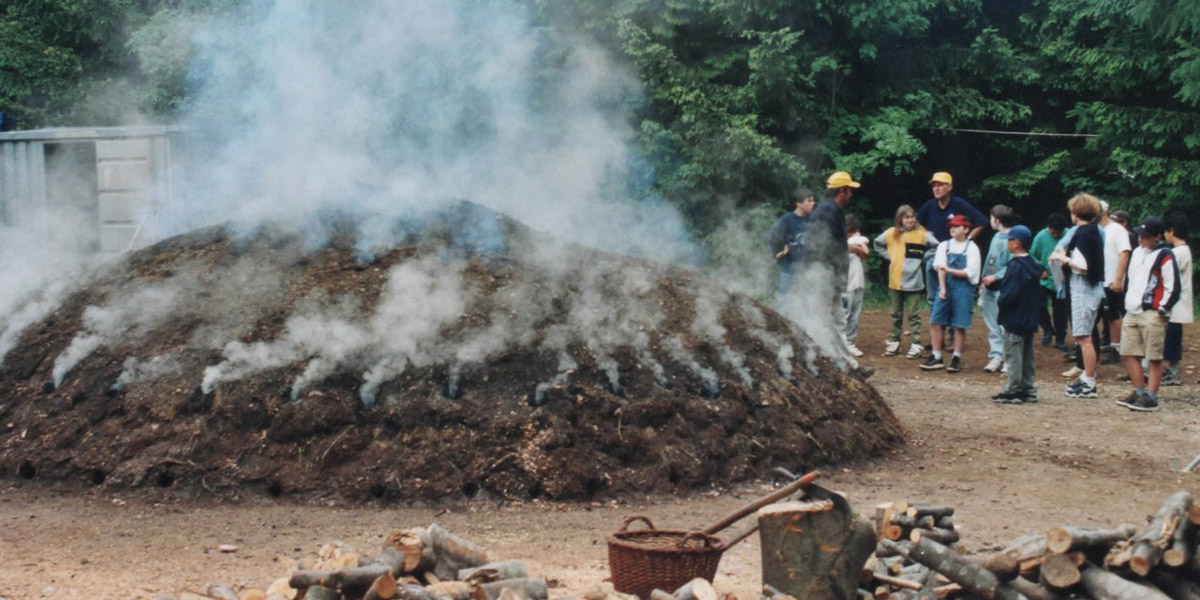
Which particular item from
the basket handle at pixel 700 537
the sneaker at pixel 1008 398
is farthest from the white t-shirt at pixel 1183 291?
the basket handle at pixel 700 537

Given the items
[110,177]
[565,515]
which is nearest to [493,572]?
[565,515]

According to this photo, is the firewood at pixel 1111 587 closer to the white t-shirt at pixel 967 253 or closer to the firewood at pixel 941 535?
the firewood at pixel 941 535

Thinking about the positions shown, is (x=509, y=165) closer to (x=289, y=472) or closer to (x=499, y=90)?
(x=499, y=90)

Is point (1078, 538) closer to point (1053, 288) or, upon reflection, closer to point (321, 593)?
point (321, 593)

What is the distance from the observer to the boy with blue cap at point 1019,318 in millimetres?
9828

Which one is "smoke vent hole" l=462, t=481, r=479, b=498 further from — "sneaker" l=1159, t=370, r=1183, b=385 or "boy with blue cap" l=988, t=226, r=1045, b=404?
"sneaker" l=1159, t=370, r=1183, b=385

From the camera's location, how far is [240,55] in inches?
453

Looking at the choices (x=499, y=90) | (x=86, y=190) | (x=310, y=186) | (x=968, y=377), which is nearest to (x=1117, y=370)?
(x=968, y=377)

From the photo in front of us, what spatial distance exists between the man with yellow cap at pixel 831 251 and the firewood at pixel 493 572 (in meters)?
6.97

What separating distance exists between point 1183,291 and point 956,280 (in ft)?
7.60

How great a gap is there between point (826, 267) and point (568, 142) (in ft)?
10.2

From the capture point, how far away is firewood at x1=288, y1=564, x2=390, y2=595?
4312 mm

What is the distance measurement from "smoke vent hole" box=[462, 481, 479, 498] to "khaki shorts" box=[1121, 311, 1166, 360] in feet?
20.6

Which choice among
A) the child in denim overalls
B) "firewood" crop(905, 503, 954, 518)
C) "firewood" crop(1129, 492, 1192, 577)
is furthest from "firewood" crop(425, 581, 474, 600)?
the child in denim overalls
